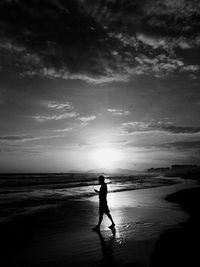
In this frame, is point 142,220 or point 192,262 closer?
point 192,262

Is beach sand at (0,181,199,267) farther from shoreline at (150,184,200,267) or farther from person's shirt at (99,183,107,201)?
person's shirt at (99,183,107,201)

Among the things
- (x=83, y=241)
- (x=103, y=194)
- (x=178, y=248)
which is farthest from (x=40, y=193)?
(x=178, y=248)

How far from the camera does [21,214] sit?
14.6 m

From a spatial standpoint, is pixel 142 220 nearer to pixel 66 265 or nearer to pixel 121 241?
pixel 121 241

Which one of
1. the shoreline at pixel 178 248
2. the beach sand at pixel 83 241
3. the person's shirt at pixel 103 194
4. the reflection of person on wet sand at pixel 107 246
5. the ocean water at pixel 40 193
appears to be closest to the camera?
the shoreline at pixel 178 248

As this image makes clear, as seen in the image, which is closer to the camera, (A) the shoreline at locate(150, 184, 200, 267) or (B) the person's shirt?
(A) the shoreline at locate(150, 184, 200, 267)

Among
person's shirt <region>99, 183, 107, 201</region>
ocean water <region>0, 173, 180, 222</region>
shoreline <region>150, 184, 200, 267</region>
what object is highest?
person's shirt <region>99, 183, 107, 201</region>

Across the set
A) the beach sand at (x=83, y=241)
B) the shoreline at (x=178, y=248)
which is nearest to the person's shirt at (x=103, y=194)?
the beach sand at (x=83, y=241)

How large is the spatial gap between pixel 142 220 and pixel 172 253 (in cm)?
540

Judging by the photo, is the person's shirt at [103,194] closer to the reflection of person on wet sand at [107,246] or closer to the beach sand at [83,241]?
the beach sand at [83,241]

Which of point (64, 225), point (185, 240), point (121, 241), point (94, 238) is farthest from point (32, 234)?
point (185, 240)

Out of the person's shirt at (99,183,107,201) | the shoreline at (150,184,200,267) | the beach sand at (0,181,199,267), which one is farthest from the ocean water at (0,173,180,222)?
the shoreline at (150,184,200,267)

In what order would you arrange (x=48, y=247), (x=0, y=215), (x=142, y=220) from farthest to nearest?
(x=0, y=215) < (x=142, y=220) < (x=48, y=247)

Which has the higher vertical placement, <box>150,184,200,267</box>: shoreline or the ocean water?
<box>150,184,200,267</box>: shoreline
